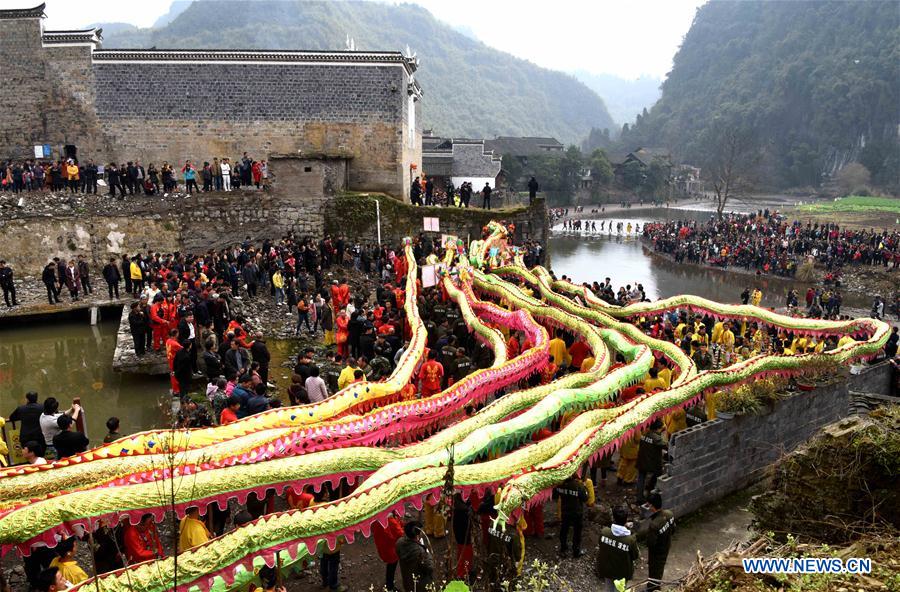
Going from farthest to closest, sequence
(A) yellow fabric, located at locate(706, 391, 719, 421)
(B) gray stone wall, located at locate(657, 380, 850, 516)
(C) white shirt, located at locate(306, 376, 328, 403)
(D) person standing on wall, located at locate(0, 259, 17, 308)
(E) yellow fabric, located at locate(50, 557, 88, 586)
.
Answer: (D) person standing on wall, located at locate(0, 259, 17, 308), (C) white shirt, located at locate(306, 376, 328, 403), (A) yellow fabric, located at locate(706, 391, 719, 421), (B) gray stone wall, located at locate(657, 380, 850, 516), (E) yellow fabric, located at locate(50, 557, 88, 586)

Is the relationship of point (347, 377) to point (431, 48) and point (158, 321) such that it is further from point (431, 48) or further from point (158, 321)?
point (431, 48)

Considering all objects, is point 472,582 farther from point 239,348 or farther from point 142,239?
point 142,239

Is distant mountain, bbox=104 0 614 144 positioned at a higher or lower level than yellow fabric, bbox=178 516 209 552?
higher

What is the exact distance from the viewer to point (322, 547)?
6035mm

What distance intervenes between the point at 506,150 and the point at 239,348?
65812 mm

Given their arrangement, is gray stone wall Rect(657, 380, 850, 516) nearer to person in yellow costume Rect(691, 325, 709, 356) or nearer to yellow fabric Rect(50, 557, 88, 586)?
person in yellow costume Rect(691, 325, 709, 356)

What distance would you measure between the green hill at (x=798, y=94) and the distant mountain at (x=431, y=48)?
2810 cm

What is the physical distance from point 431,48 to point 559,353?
5475 inches

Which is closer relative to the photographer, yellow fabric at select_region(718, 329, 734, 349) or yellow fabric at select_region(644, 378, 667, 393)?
yellow fabric at select_region(644, 378, 667, 393)

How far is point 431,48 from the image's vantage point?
141 m

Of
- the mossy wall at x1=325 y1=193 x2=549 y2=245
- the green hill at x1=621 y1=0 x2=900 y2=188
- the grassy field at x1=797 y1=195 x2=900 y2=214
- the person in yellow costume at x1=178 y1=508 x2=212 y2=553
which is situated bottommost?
the person in yellow costume at x1=178 y1=508 x2=212 y2=553

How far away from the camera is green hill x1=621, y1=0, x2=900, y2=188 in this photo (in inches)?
3066

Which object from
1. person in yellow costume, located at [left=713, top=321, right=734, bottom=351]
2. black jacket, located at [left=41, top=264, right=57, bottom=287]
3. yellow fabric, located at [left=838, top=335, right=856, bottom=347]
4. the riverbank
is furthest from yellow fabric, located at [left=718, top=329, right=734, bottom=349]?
the riverbank

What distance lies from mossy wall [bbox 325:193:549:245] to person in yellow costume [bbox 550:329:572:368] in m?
12.7
